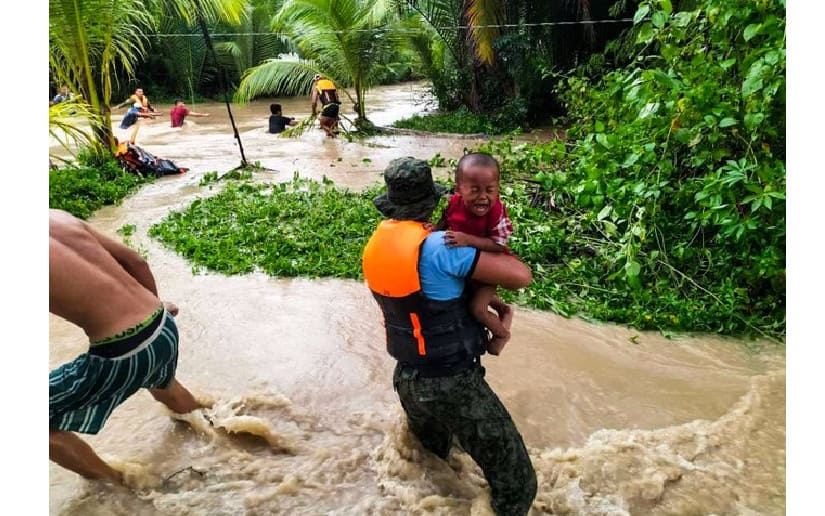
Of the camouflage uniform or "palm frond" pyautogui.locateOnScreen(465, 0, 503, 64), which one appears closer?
the camouflage uniform

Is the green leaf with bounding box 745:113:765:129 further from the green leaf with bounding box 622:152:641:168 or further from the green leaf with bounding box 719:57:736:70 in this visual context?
the green leaf with bounding box 622:152:641:168

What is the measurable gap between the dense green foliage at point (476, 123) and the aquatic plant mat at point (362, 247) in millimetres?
6330

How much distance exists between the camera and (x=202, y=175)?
9352 mm

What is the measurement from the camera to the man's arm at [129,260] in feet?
8.36

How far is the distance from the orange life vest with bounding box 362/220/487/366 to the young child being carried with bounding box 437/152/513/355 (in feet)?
0.27

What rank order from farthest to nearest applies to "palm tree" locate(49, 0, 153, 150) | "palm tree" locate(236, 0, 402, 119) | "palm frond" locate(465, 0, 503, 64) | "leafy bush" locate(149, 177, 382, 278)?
1. "palm tree" locate(236, 0, 402, 119)
2. "palm frond" locate(465, 0, 503, 64)
3. "palm tree" locate(49, 0, 153, 150)
4. "leafy bush" locate(149, 177, 382, 278)

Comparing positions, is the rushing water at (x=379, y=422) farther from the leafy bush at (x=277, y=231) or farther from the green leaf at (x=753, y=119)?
the green leaf at (x=753, y=119)

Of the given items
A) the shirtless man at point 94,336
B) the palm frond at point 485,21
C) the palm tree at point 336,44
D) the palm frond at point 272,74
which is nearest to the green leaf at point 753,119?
the shirtless man at point 94,336

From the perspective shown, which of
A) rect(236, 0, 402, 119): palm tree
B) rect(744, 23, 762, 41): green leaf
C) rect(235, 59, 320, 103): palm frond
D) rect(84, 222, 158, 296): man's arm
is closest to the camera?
rect(84, 222, 158, 296): man's arm

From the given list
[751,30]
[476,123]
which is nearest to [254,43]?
[476,123]

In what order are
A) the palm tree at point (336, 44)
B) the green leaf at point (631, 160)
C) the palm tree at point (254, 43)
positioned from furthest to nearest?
the palm tree at point (254, 43)
the palm tree at point (336, 44)
the green leaf at point (631, 160)

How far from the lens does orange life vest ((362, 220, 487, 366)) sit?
2.09 m

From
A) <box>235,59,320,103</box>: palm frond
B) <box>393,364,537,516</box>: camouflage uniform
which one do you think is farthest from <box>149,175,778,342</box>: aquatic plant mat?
<box>235,59,320,103</box>: palm frond
